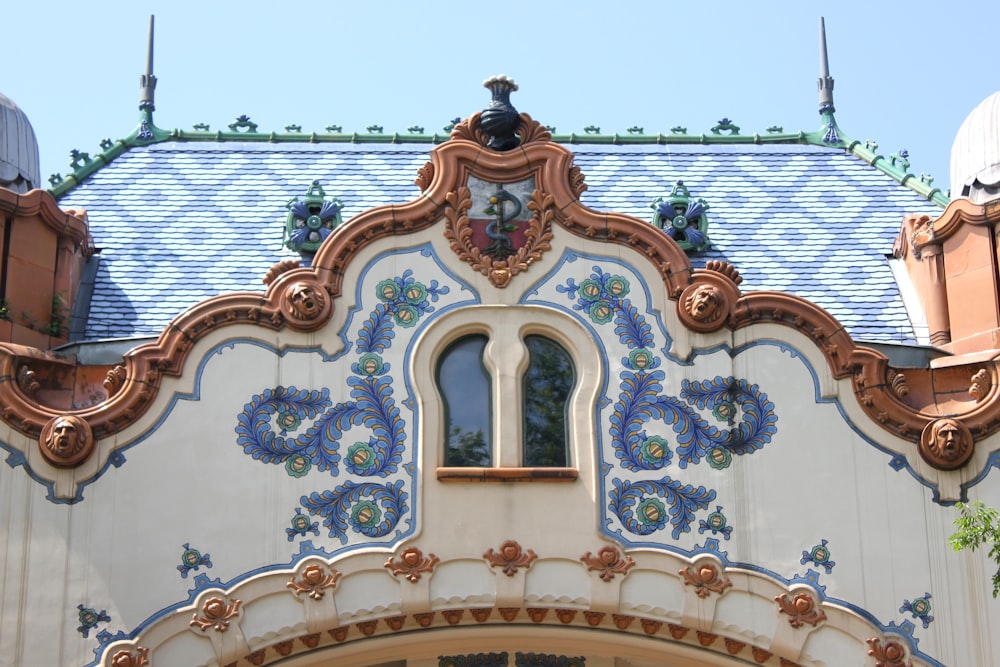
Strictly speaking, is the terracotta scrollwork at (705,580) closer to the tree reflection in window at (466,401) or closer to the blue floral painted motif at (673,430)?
the blue floral painted motif at (673,430)

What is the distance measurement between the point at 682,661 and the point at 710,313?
128 inches

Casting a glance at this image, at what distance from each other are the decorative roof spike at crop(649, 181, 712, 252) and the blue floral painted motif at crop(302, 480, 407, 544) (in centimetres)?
507

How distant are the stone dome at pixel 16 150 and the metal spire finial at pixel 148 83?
4.80 m

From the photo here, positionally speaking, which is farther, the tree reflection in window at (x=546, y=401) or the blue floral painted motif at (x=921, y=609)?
the tree reflection in window at (x=546, y=401)

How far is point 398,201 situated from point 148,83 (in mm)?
5002

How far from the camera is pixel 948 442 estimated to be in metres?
16.2

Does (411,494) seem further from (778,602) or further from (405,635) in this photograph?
(778,602)

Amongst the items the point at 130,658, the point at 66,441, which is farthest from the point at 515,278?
the point at 130,658

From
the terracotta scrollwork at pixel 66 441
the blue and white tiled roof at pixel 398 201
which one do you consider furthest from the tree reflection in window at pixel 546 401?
the terracotta scrollwork at pixel 66 441

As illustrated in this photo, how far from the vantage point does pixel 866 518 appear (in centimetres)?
1614

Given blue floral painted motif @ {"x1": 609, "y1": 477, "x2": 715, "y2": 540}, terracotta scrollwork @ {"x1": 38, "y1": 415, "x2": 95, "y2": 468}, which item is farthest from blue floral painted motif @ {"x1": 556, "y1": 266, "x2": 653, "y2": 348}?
terracotta scrollwork @ {"x1": 38, "y1": 415, "x2": 95, "y2": 468}

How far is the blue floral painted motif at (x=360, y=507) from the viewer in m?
16.0

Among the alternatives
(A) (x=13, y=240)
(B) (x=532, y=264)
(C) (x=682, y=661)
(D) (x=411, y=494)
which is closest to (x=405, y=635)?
(D) (x=411, y=494)

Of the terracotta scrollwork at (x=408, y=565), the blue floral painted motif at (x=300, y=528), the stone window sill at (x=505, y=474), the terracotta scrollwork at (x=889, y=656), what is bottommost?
the terracotta scrollwork at (x=889, y=656)
